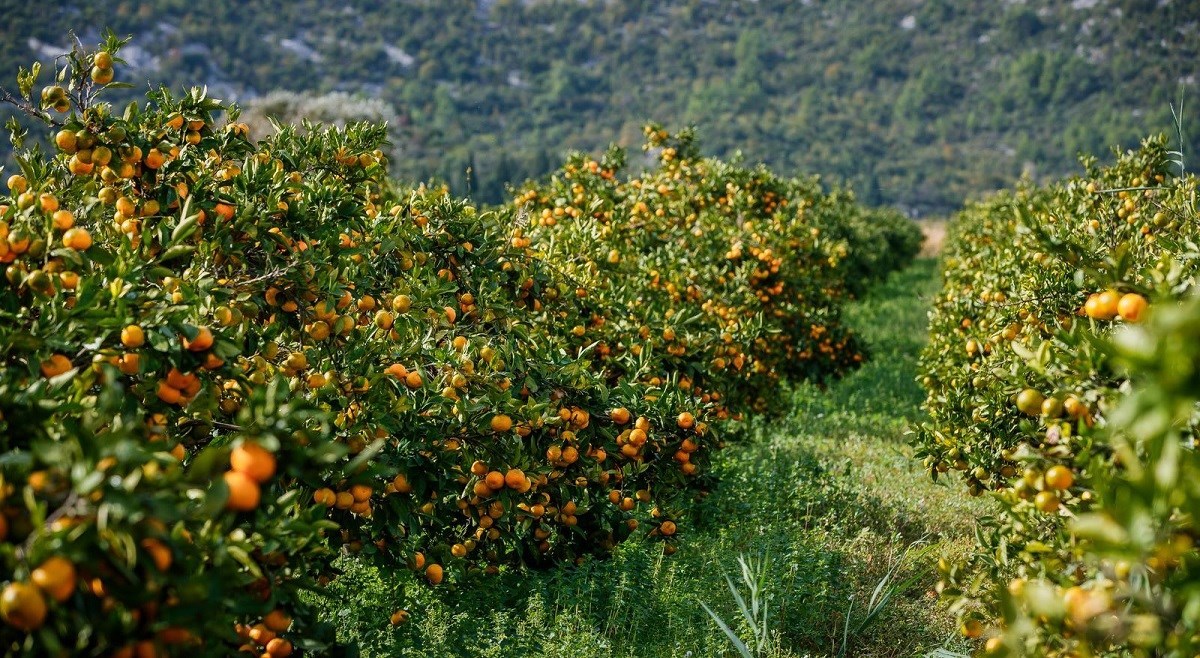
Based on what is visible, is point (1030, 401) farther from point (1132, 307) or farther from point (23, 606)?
point (23, 606)

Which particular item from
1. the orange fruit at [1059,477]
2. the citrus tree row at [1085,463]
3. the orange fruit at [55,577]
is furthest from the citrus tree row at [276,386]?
the orange fruit at [1059,477]

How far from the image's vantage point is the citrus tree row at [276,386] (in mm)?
1258

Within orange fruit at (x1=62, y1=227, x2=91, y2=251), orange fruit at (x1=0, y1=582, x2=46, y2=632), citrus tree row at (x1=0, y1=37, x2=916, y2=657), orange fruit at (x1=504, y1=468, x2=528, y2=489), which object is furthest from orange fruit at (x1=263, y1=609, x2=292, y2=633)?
orange fruit at (x1=504, y1=468, x2=528, y2=489)

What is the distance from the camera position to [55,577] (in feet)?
3.81

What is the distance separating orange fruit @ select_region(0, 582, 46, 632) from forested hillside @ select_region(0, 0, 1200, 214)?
67.5m

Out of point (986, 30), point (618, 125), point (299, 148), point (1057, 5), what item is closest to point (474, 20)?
point (618, 125)

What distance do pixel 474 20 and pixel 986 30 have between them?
2658 inches

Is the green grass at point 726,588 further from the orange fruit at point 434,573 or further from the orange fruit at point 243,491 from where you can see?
the orange fruit at point 243,491

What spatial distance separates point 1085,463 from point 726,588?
2.04 m

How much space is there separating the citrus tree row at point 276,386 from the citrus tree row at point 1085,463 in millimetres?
1212

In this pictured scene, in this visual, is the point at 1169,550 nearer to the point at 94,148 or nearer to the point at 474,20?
the point at 94,148

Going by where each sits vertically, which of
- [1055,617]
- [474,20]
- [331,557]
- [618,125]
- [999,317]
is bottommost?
[618,125]

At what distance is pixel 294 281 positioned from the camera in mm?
2600

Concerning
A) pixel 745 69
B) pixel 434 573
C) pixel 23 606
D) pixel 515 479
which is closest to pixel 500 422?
pixel 515 479
